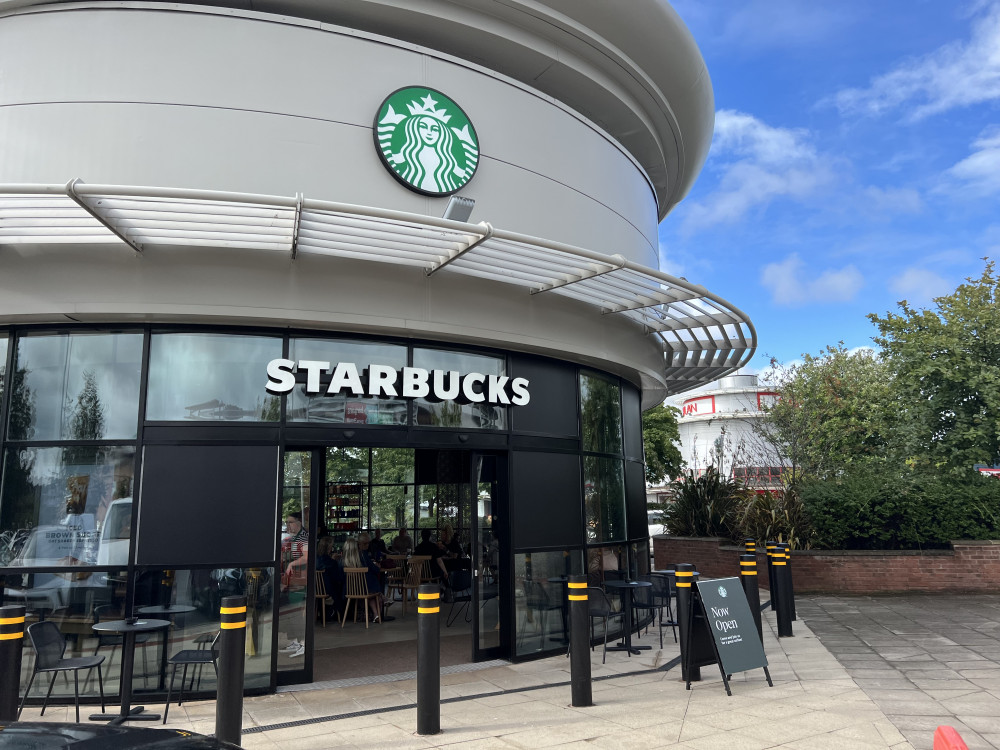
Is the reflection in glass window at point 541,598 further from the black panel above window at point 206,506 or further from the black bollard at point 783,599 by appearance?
the black panel above window at point 206,506

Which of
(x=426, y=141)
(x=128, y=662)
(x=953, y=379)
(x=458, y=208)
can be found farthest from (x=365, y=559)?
(x=953, y=379)

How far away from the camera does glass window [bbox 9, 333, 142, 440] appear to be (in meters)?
7.49

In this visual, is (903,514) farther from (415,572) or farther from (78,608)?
(78,608)

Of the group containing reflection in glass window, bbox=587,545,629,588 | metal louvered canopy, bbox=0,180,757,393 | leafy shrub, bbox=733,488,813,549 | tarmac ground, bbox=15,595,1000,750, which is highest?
metal louvered canopy, bbox=0,180,757,393

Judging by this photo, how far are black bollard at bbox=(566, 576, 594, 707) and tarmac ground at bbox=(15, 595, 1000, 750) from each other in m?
0.15

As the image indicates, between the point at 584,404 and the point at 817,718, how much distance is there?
5.07 meters

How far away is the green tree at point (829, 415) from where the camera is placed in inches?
1064

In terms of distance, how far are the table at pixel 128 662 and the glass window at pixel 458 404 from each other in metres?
3.50

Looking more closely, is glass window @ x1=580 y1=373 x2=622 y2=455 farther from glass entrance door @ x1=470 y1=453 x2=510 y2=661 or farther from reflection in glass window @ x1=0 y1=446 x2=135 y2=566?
reflection in glass window @ x1=0 y1=446 x2=135 y2=566

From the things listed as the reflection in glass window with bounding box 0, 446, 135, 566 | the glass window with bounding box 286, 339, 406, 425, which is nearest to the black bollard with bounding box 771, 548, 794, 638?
the glass window with bounding box 286, 339, 406, 425

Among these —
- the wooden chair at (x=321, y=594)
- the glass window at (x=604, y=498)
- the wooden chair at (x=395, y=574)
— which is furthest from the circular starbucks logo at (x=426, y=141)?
the wooden chair at (x=395, y=574)

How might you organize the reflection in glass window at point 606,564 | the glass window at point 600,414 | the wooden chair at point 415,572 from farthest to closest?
the wooden chair at point 415,572
the glass window at point 600,414
the reflection in glass window at point 606,564

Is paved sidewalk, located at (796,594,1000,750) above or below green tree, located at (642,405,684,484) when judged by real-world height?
below

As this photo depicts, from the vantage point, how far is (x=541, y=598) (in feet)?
30.3
